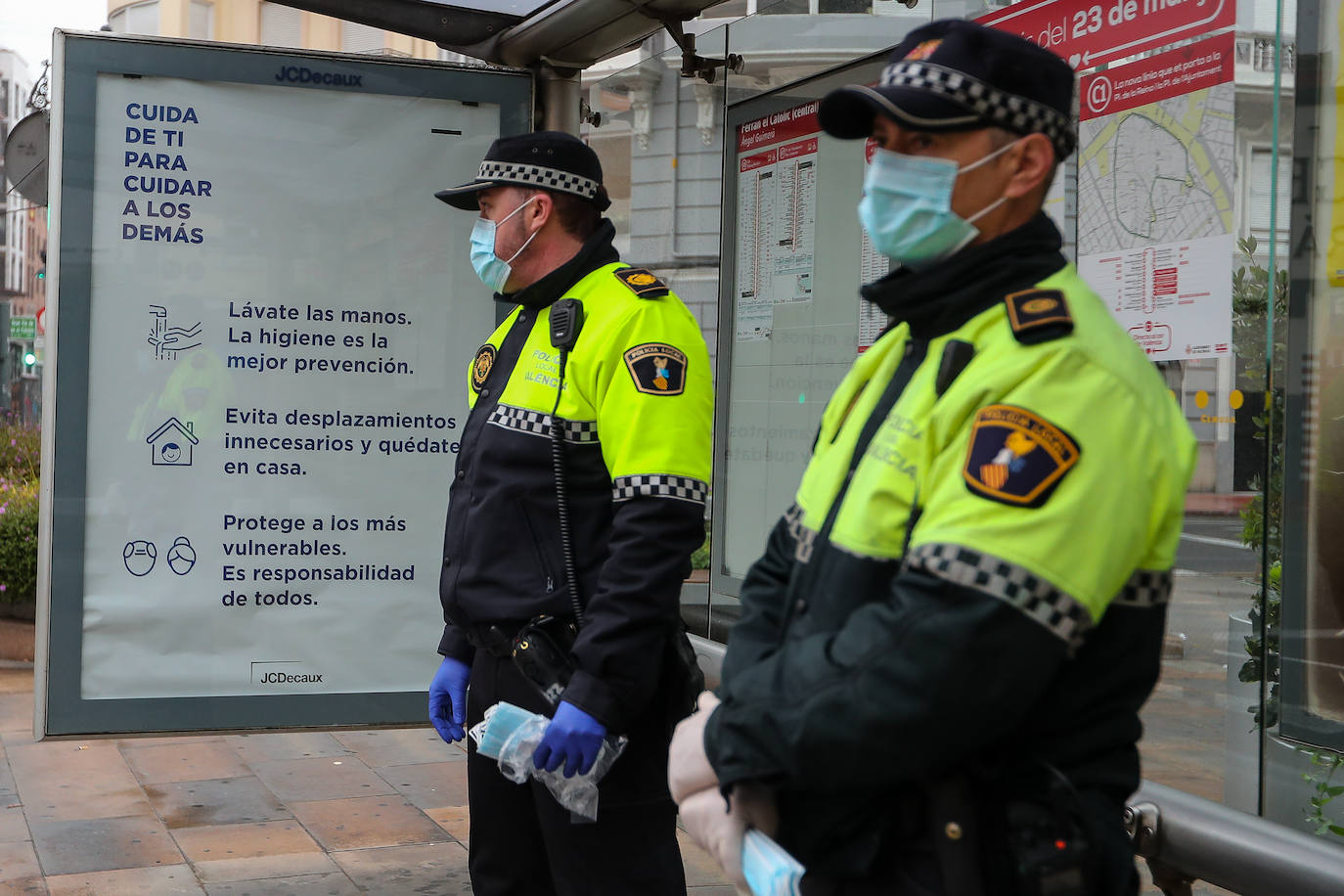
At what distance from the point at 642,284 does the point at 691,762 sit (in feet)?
4.78

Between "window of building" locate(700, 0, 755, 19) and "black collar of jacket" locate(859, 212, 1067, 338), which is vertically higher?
"window of building" locate(700, 0, 755, 19)

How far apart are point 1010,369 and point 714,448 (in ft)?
12.4

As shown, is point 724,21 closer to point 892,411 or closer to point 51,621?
point 51,621

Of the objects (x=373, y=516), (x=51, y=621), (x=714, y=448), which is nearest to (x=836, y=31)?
(x=714, y=448)

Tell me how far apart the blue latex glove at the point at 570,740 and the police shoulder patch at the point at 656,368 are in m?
0.63

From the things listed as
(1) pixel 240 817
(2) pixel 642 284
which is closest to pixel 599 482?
(2) pixel 642 284

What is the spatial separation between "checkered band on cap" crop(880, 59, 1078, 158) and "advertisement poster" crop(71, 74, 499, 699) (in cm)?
311

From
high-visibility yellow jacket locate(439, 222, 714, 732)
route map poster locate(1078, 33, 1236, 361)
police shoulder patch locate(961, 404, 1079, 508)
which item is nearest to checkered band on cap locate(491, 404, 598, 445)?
high-visibility yellow jacket locate(439, 222, 714, 732)

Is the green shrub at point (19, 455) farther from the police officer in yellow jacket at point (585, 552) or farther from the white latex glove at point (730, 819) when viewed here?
the white latex glove at point (730, 819)

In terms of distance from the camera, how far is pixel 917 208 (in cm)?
176

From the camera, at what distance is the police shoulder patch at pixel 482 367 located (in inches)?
127

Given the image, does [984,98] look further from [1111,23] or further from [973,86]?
[1111,23]

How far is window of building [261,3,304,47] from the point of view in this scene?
Result: 810 inches

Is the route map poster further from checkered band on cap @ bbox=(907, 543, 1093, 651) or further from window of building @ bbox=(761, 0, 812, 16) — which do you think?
checkered band on cap @ bbox=(907, 543, 1093, 651)
